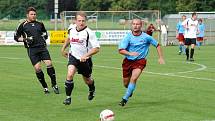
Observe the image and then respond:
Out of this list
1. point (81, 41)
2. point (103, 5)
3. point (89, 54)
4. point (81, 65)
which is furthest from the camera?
point (103, 5)

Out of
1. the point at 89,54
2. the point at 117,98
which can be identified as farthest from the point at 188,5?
the point at 89,54

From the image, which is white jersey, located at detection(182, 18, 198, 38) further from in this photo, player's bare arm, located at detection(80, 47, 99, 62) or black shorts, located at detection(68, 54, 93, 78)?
player's bare arm, located at detection(80, 47, 99, 62)

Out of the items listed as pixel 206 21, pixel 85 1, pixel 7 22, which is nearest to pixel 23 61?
pixel 206 21

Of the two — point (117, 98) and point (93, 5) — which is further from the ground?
point (93, 5)

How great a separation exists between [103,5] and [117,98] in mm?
94803

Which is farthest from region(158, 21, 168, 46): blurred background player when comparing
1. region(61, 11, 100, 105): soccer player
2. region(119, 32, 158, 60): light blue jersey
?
region(61, 11, 100, 105): soccer player

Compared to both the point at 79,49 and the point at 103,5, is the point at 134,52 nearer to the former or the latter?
the point at 79,49

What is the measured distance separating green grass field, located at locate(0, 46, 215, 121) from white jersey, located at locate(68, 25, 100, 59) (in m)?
1.13

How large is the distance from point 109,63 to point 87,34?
1237cm

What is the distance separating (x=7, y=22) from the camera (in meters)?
70.4

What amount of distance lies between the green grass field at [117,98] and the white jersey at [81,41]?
1132 mm

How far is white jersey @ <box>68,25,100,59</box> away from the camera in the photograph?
1220 cm

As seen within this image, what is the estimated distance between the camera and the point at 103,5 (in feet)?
354

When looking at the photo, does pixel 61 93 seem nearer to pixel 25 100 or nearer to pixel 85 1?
pixel 25 100
